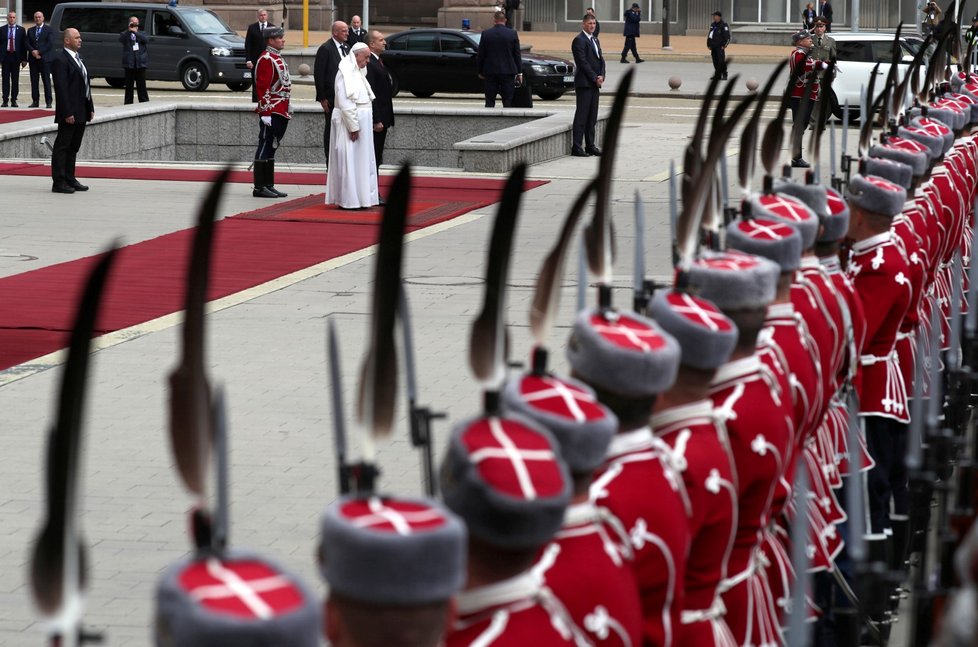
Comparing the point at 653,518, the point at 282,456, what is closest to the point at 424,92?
the point at 282,456

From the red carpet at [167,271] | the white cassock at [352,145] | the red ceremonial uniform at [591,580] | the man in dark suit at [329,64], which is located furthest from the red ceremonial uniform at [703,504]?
the man in dark suit at [329,64]

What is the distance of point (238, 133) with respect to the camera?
2430 cm

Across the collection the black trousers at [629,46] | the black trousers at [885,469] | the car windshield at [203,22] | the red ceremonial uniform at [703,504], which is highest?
the car windshield at [203,22]

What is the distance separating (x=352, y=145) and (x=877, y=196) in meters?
10.4

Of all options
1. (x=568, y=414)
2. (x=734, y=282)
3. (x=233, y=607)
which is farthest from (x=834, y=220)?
(x=233, y=607)

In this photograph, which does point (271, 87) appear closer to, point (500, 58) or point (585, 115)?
point (585, 115)

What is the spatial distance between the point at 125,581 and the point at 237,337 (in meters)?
4.61

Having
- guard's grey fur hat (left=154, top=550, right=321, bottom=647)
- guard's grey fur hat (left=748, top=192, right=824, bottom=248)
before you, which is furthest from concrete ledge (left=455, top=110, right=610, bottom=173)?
guard's grey fur hat (left=154, top=550, right=321, bottom=647)

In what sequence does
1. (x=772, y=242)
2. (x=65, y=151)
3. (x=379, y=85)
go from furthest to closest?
(x=65, y=151) < (x=379, y=85) < (x=772, y=242)

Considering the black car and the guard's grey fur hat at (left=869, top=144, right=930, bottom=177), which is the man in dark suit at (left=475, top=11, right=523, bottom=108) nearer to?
the black car

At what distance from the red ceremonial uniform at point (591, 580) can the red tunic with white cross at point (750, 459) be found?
924mm

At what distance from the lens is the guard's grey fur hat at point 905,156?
762 centimetres

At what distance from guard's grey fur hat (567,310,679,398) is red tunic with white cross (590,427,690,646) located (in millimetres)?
103

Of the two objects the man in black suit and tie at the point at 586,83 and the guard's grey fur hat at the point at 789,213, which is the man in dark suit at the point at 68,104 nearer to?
the man in black suit and tie at the point at 586,83
